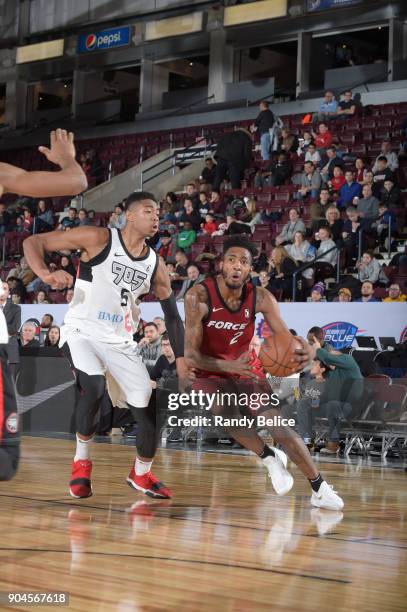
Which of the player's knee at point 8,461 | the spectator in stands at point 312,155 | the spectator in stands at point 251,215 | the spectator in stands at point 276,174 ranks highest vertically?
the spectator in stands at point 312,155

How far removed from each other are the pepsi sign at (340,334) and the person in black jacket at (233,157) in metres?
7.53

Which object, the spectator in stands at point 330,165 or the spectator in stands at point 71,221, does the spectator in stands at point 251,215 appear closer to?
the spectator in stands at point 330,165

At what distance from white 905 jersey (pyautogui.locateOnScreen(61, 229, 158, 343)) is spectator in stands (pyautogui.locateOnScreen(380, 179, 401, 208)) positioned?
31.3ft

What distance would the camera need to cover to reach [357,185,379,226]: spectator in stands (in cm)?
1506

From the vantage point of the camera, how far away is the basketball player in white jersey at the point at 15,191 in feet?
12.6

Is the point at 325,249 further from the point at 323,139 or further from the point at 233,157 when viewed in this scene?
the point at 233,157

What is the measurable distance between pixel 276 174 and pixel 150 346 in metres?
7.53

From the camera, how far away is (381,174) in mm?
16391

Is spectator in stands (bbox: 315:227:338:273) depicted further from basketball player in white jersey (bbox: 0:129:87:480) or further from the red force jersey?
basketball player in white jersey (bbox: 0:129:87:480)

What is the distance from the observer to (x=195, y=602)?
11.0 ft

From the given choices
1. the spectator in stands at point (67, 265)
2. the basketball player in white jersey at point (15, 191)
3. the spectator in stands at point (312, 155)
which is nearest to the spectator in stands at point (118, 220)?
the spectator in stands at point (67, 265)

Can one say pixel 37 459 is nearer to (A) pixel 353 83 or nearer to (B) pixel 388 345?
(B) pixel 388 345

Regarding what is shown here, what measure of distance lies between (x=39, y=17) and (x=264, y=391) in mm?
26458

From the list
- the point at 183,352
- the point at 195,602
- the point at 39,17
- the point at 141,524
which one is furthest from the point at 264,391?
the point at 39,17
